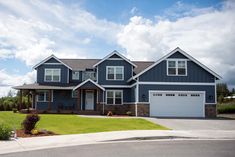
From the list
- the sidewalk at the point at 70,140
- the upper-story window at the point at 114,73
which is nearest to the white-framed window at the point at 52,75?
the upper-story window at the point at 114,73

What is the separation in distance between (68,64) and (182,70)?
15.2 metres

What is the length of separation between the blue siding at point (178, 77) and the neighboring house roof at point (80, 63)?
32.9 ft

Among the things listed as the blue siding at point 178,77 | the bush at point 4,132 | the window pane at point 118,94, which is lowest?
the bush at point 4,132

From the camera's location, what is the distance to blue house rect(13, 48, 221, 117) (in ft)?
106

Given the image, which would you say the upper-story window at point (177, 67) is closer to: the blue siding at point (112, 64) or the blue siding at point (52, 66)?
the blue siding at point (112, 64)

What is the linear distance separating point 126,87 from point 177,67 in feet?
22.4

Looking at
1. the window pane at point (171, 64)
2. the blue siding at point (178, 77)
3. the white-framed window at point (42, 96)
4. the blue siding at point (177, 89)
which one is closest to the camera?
the blue siding at point (177, 89)

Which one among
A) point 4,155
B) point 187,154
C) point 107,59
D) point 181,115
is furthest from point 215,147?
point 107,59

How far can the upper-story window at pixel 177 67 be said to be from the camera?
108 ft

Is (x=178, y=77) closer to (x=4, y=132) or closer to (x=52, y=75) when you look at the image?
(x=52, y=75)

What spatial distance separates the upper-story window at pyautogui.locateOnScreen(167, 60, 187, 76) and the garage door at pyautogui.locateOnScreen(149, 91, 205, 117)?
2015 mm

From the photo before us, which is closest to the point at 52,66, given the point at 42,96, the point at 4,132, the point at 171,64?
the point at 42,96

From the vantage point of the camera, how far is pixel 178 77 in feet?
107

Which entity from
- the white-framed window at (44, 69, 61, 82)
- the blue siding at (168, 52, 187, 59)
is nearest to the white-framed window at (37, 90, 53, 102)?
the white-framed window at (44, 69, 61, 82)
